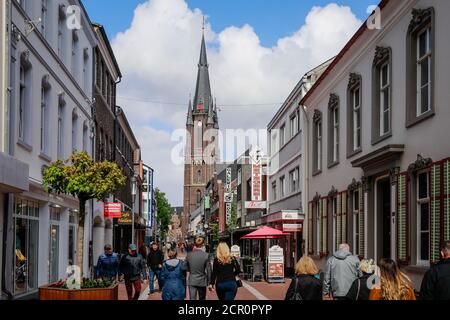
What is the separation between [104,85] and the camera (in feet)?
113

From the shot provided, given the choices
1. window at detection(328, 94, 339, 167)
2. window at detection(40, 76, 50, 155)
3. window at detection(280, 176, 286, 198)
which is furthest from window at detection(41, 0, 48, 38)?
window at detection(280, 176, 286, 198)

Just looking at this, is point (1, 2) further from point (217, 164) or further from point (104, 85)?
point (217, 164)

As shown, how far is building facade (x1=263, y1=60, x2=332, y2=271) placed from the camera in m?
30.4

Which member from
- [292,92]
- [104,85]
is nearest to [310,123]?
[292,92]

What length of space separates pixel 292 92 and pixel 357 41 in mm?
12474

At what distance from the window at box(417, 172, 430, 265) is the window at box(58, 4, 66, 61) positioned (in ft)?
38.5

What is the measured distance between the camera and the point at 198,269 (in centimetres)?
1286

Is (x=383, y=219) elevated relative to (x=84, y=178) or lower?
lower

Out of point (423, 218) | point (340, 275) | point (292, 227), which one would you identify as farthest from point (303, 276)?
point (292, 227)

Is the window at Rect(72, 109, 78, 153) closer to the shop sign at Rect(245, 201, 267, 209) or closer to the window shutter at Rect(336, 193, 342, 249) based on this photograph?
the window shutter at Rect(336, 193, 342, 249)

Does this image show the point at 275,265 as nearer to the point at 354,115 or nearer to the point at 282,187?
the point at 354,115

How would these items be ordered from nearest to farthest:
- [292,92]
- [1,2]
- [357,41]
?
[1,2] → [357,41] → [292,92]

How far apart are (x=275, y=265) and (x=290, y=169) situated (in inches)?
298

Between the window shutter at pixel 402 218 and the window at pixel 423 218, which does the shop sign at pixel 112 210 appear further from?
the window at pixel 423 218
